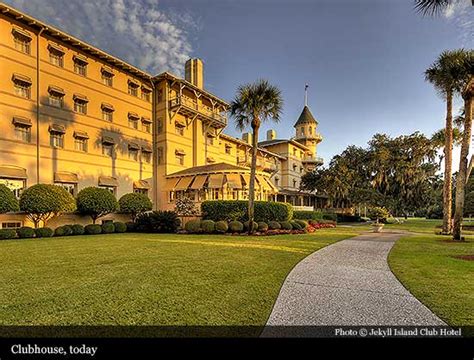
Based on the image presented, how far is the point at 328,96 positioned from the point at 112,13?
20.8 metres

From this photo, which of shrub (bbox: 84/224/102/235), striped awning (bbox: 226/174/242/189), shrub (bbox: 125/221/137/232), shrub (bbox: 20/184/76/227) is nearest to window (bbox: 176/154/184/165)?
striped awning (bbox: 226/174/242/189)

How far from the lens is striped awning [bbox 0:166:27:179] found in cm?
2112

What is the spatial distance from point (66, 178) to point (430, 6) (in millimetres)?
27161

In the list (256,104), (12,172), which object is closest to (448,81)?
(256,104)

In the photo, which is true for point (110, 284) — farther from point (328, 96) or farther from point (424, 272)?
point (328, 96)

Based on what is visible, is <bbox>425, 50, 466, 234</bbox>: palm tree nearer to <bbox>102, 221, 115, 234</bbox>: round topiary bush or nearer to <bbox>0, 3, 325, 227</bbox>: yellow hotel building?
<bbox>0, 3, 325, 227</bbox>: yellow hotel building

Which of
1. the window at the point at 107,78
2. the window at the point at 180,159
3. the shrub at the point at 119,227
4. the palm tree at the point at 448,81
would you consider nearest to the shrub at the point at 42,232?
the shrub at the point at 119,227

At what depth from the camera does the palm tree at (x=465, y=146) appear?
55.4ft

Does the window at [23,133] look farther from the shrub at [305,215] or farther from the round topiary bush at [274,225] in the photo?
the shrub at [305,215]

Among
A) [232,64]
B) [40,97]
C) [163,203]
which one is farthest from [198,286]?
[163,203]

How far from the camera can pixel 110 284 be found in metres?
7.14

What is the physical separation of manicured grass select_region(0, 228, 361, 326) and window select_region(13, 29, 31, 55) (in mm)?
19620

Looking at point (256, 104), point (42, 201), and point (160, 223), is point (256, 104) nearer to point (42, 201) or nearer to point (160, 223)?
point (160, 223)
